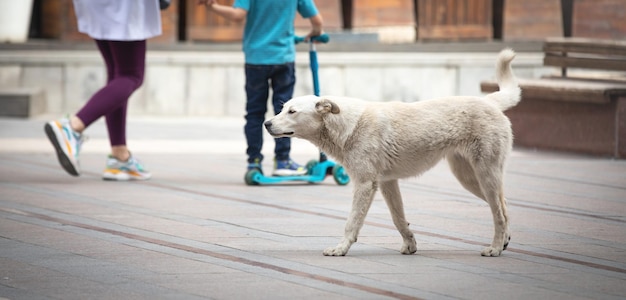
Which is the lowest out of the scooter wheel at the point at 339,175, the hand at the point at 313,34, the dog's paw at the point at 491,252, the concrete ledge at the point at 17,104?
the concrete ledge at the point at 17,104

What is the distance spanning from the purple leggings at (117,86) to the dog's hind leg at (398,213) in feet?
11.2

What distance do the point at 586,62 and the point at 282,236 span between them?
611 cm

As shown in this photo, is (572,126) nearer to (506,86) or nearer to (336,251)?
(506,86)

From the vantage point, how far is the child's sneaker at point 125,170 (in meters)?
9.65

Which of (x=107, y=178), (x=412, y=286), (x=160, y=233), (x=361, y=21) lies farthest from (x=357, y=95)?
(x=412, y=286)

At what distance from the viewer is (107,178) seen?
31.6 feet

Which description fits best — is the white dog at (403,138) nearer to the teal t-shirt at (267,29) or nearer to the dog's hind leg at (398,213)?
the dog's hind leg at (398,213)

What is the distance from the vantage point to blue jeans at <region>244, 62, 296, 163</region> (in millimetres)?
9320

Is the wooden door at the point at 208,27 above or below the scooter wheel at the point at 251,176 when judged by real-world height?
above

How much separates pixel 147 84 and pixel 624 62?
6138 mm

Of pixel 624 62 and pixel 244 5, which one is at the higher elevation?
pixel 244 5

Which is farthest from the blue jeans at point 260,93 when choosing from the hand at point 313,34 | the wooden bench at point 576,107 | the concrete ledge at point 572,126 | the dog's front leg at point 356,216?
the concrete ledge at point 572,126

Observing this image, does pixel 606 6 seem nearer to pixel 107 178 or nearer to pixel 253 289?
pixel 107 178

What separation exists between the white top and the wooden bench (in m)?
4.01
